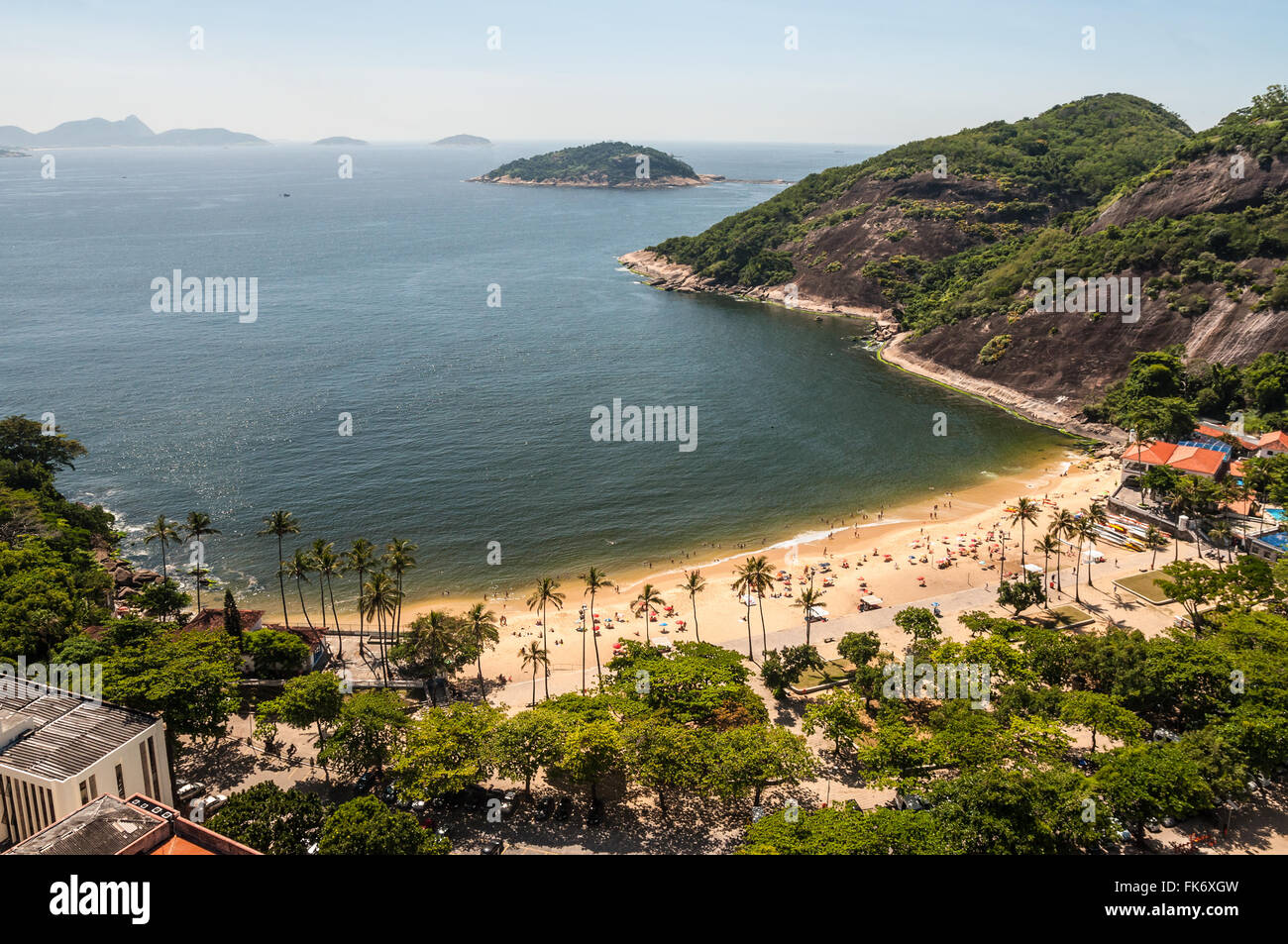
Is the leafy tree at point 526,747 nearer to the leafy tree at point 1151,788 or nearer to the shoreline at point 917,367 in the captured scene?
the leafy tree at point 1151,788

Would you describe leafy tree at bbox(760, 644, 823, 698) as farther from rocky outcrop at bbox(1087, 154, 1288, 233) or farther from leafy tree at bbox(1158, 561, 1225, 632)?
rocky outcrop at bbox(1087, 154, 1288, 233)

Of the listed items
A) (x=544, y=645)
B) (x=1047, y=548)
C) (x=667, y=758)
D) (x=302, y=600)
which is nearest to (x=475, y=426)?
(x=302, y=600)

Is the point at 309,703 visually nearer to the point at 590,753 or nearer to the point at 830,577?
the point at 590,753

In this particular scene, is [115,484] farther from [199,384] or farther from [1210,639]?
[1210,639]

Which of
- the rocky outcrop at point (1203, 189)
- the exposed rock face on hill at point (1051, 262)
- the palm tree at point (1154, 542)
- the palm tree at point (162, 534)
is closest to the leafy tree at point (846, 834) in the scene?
the palm tree at point (1154, 542)

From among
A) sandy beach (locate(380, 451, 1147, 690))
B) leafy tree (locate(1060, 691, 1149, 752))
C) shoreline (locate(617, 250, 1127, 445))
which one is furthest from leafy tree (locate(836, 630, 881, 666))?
shoreline (locate(617, 250, 1127, 445))

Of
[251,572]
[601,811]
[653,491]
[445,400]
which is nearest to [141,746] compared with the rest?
[601,811]
